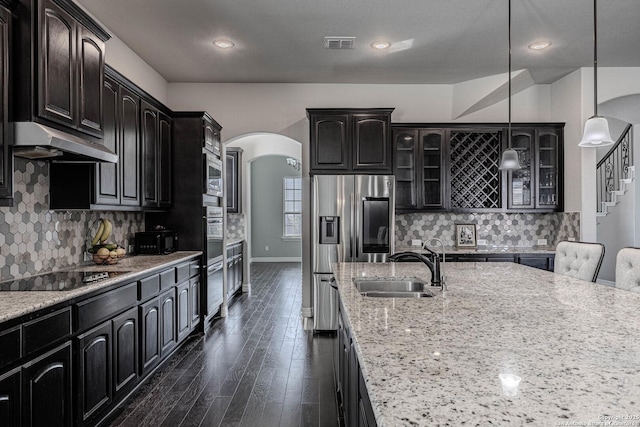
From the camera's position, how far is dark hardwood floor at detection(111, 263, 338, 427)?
275 cm

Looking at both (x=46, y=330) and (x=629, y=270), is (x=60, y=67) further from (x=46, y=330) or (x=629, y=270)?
(x=629, y=270)

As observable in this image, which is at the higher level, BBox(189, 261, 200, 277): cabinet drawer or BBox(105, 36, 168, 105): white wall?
BBox(105, 36, 168, 105): white wall

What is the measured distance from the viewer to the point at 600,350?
122 cm

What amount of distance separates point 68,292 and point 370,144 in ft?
11.2

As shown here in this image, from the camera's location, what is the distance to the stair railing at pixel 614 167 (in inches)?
269

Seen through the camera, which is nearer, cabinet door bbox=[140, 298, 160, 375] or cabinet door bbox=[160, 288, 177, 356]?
cabinet door bbox=[140, 298, 160, 375]

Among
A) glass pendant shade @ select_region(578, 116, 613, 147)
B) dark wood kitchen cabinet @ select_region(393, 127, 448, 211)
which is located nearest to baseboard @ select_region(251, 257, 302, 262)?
dark wood kitchen cabinet @ select_region(393, 127, 448, 211)

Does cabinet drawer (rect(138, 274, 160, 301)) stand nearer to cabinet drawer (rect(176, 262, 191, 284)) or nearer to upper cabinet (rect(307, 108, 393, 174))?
cabinet drawer (rect(176, 262, 191, 284))

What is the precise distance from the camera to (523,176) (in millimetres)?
5152

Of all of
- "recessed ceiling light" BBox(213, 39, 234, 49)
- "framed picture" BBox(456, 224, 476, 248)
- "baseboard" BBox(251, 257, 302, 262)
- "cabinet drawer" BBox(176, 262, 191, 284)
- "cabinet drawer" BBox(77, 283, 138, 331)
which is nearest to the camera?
"cabinet drawer" BBox(77, 283, 138, 331)

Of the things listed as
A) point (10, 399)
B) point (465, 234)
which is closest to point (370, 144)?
point (465, 234)

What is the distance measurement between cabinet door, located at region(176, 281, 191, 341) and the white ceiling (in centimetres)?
236

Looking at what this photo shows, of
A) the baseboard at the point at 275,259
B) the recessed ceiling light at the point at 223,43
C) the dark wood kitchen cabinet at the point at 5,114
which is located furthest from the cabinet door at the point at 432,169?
the baseboard at the point at 275,259

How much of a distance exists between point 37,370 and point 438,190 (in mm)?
4323
